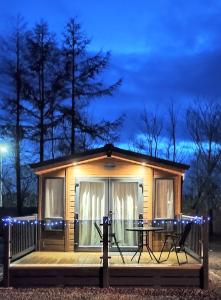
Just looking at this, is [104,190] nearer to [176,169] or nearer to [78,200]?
[78,200]

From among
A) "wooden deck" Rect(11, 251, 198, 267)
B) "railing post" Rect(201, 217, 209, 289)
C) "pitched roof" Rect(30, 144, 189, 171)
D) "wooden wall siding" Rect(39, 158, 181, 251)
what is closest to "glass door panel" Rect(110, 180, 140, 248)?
"wooden wall siding" Rect(39, 158, 181, 251)

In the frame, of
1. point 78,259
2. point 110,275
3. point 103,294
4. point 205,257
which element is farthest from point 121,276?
point 78,259

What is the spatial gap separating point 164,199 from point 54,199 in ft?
9.08

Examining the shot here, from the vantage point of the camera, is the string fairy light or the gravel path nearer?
the gravel path

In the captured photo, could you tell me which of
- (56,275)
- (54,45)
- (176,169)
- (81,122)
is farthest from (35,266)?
(54,45)

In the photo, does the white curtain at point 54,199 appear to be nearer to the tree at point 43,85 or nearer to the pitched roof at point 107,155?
the pitched roof at point 107,155

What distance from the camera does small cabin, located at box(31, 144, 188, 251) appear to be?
13875 millimetres

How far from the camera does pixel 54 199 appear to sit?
46.1ft

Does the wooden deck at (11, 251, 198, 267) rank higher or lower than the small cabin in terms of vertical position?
lower

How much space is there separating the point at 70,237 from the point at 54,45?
54.8 ft

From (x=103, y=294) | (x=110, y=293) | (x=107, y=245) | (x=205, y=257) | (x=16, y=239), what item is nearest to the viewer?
(x=103, y=294)

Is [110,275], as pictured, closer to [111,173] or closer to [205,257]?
[205,257]

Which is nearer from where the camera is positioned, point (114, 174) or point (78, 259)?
point (78, 259)

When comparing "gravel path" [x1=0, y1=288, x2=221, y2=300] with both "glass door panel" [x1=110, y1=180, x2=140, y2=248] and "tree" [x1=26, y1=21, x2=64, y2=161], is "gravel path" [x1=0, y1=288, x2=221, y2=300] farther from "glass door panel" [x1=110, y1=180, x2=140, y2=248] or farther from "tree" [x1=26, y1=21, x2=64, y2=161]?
"tree" [x1=26, y1=21, x2=64, y2=161]
